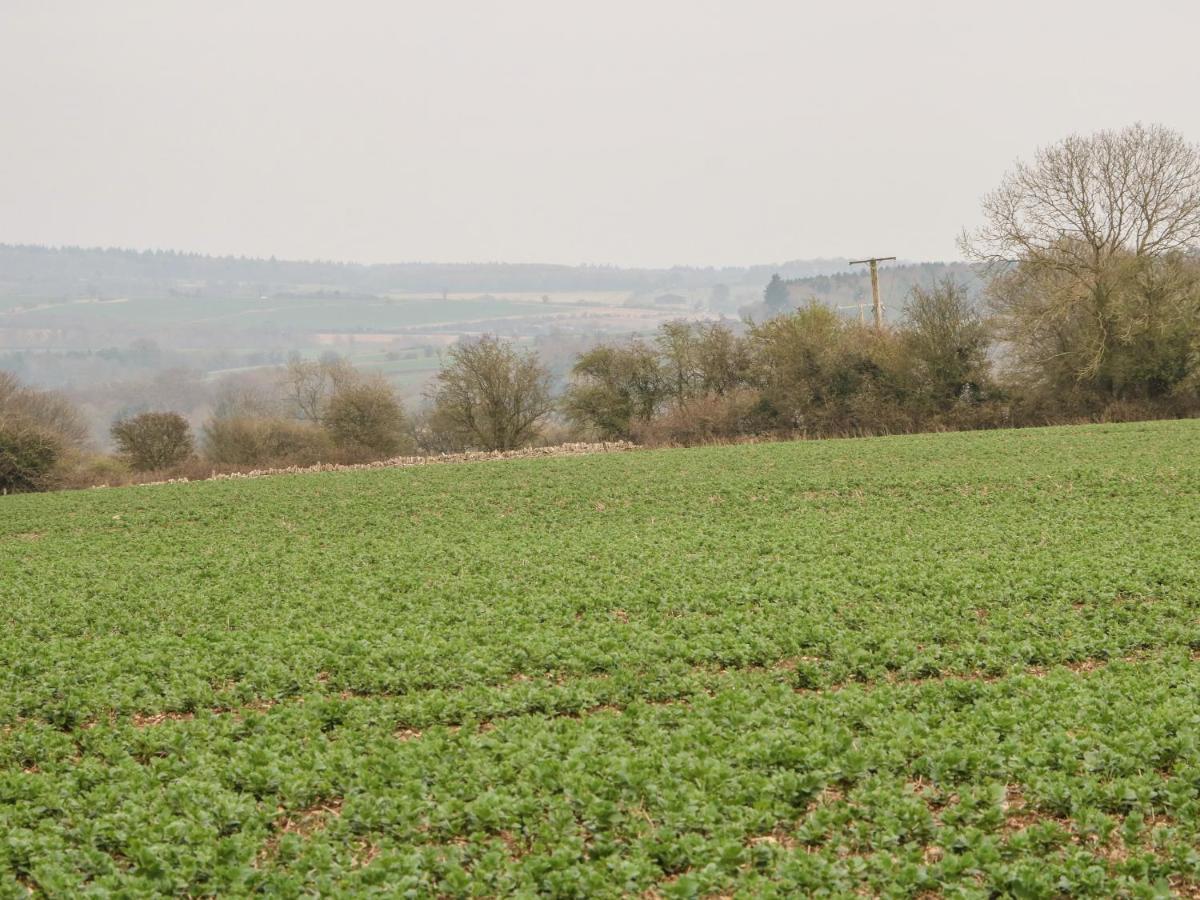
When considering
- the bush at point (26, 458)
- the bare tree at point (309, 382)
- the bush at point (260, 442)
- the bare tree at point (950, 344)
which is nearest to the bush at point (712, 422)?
the bare tree at point (950, 344)

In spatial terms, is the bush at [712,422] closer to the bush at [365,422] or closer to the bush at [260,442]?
the bush at [365,422]

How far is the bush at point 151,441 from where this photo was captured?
49844 mm

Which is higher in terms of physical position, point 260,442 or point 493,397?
point 493,397

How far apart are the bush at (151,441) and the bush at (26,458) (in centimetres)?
667

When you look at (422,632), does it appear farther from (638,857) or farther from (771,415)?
(771,415)

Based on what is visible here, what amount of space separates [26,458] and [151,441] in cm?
828

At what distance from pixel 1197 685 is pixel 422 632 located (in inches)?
355

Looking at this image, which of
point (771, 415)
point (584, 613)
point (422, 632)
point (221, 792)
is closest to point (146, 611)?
point (422, 632)

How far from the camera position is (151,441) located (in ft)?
164

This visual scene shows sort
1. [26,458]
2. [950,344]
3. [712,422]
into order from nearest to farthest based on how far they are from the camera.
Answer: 1. [26,458]
2. [950,344]
3. [712,422]

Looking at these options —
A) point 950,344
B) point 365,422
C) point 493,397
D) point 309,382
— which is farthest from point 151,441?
point 950,344

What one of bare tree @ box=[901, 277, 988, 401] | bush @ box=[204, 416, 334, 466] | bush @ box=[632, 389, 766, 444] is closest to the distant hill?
bush @ box=[632, 389, 766, 444]

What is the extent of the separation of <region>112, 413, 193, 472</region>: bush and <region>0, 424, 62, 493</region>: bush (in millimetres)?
6673

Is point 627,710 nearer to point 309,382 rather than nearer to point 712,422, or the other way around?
point 712,422
